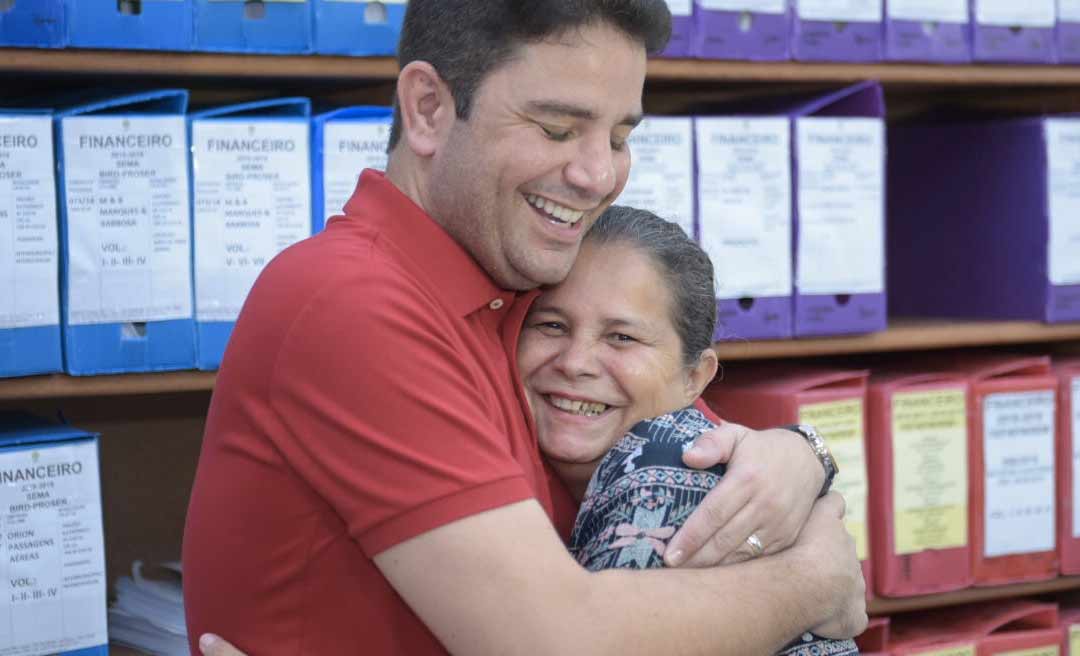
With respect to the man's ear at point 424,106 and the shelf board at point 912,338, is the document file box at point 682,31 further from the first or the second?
the man's ear at point 424,106

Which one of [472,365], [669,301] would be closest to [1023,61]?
[669,301]

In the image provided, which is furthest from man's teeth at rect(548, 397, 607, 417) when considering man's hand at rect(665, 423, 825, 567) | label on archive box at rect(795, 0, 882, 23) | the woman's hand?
label on archive box at rect(795, 0, 882, 23)

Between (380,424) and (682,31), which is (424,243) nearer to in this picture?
(380,424)

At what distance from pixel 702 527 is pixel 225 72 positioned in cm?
94

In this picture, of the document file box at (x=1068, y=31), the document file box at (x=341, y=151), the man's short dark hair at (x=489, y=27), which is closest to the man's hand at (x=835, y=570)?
the man's short dark hair at (x=489, y=27)

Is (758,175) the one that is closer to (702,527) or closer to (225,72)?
(225,72)

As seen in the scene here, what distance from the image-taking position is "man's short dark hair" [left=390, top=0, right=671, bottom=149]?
3.64ft

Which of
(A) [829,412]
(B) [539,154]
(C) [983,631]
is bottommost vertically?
(C) [983,631]

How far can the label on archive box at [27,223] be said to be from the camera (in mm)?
1552

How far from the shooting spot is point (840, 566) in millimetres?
1181

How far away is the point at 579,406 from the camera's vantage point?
1375 millimetres

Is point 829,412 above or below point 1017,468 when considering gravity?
above

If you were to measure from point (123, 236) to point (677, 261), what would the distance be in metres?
0.72

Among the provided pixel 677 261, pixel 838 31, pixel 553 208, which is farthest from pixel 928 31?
pixel 553 208
